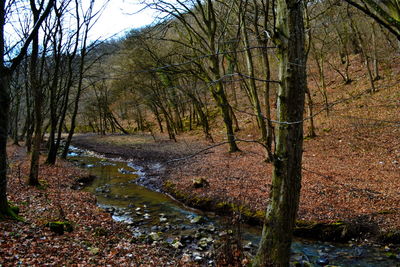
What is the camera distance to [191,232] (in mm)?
8062

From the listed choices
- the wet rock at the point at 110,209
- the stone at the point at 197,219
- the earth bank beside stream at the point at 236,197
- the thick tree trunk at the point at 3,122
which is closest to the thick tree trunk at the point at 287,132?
the earth bank beside stream at the point at 236,197

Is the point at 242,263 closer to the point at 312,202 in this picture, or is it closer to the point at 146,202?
the point at 312,202

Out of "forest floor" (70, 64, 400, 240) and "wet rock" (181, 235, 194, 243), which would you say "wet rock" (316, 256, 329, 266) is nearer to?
"forest floor" (70, 64, 400, 240)

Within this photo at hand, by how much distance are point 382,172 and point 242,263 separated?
849 cm

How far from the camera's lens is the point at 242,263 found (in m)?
5.29

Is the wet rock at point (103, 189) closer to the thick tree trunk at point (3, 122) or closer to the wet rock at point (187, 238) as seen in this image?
the wet rock at point (187, 238)

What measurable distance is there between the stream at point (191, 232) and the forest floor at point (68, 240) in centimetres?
63

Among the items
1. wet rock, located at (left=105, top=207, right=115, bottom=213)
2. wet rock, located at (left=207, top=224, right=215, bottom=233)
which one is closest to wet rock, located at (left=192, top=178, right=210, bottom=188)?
wet rock, located at (left=207, top=224, right=215, bottom=233)

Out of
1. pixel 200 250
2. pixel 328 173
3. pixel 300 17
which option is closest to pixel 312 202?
pixel 328 173

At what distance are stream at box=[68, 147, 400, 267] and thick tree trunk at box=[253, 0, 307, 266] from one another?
1.72 m

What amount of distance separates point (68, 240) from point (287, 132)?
17.0 ft

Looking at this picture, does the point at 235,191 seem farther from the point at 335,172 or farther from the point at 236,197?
the point at 335,172

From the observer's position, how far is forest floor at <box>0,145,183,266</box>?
4941 millimetres

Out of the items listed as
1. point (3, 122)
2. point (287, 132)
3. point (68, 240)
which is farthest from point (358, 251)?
point (3, 122)
